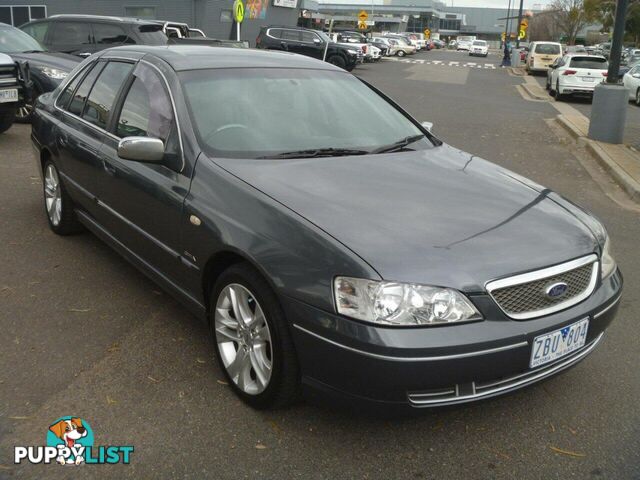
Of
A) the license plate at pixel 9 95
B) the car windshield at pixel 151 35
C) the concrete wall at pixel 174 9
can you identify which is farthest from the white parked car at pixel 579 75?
the license plate at pixel 9 95

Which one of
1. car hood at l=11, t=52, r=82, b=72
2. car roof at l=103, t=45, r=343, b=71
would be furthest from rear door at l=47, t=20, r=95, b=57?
car roof at l=103, t=45, r=343, b=71

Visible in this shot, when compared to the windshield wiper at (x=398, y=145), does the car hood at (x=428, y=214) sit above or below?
below

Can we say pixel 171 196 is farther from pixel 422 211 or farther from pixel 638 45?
pixel 638 45

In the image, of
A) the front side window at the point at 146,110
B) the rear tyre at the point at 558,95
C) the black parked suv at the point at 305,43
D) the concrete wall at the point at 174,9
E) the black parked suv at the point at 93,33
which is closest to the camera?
the front side window at the point at 146,110

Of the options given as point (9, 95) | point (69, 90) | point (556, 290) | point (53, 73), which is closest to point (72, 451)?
point (556, 290)

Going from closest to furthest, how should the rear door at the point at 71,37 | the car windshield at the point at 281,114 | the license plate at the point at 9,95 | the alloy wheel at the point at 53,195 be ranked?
the car windshield at the point at 281,114
the alloy wheel at the point at 53,195
the license plate at the point at 9,95
the rear door at the point at 71,37

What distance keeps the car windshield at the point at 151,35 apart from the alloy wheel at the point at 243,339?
33.8 feet

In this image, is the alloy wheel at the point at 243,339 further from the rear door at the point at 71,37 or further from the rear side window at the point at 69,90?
the rear door at the point at 71,37

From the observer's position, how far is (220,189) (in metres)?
3.23

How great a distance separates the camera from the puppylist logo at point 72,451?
274 centimetres

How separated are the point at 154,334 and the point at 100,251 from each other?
166 cm

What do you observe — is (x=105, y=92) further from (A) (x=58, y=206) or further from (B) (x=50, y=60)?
(B) (x=50, y=60)

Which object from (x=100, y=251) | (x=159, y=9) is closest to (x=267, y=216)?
(x=100, y=251)

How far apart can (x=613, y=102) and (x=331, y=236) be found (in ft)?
33.7
